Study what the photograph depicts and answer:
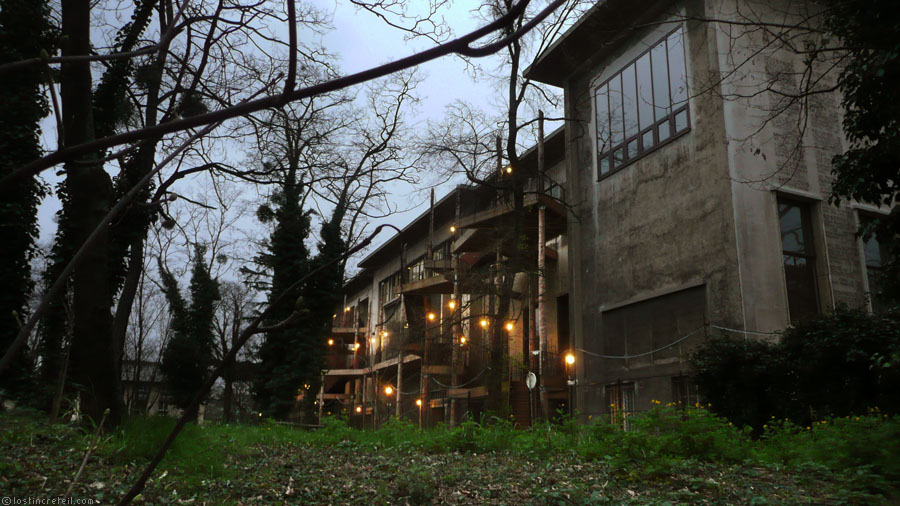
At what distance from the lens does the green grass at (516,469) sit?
6023 millimetres

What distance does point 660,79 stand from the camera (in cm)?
2142

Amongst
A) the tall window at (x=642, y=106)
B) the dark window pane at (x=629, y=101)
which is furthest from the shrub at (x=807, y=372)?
the dark window pane at (x=629, y=101)

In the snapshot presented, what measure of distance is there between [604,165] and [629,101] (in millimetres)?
2539

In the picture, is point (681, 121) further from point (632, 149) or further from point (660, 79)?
point (632, 149)

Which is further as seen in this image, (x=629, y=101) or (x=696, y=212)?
(x=629, y=101)

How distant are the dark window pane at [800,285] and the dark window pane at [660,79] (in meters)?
6.37

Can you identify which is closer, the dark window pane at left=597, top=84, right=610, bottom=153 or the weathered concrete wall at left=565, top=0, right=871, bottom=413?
the weathered concrete wall at left=565, top=0, right=871, bottom=413

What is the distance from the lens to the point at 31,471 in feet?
19.0

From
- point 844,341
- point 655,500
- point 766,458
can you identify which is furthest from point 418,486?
point 844,341

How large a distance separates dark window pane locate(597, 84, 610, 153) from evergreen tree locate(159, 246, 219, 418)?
72.3 feet

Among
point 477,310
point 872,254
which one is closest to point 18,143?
point 872,254

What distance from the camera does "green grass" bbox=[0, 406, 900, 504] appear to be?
6023 mm

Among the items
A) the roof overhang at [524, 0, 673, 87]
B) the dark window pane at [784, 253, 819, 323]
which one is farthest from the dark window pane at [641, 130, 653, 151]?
the dark window pane at [784, 253, 819, 323]

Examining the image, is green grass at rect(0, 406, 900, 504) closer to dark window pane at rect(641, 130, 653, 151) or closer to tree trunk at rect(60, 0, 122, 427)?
tree trunk at rect(60, 0, 122, 427)
